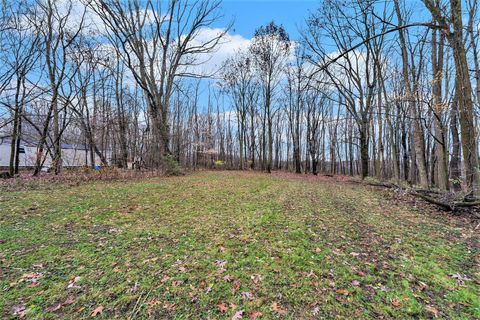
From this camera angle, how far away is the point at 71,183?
8.12 meters

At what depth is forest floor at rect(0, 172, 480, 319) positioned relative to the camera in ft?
6.74

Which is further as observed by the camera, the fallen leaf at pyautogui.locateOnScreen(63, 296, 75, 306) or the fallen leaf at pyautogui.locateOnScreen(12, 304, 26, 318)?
the fallen leaf at pyautogui.locateOnScreen(63, 296, 75, 306)

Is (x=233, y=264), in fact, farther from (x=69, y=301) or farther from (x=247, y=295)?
(x=69, y=301)

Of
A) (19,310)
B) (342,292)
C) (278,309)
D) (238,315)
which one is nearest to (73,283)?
(19,310)

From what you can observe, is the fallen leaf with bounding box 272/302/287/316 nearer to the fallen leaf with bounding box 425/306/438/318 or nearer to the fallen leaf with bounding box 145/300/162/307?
the fallen leaf with bounding box 145/300/162/307

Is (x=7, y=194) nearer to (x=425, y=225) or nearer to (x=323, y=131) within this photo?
(x=425, y=225)

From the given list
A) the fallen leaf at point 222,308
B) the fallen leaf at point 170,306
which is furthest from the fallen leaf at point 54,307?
the fallen leaf at point 222,308

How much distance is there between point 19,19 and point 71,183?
8.32m

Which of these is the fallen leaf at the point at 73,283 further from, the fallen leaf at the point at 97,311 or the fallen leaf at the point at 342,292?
the fallen leaf at the point at 342,292

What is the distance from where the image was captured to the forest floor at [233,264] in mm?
2055

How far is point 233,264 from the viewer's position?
9.05ft

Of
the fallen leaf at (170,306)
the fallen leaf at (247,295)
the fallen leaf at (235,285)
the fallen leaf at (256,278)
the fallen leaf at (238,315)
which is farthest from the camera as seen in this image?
the fallen leaf at (256,278)

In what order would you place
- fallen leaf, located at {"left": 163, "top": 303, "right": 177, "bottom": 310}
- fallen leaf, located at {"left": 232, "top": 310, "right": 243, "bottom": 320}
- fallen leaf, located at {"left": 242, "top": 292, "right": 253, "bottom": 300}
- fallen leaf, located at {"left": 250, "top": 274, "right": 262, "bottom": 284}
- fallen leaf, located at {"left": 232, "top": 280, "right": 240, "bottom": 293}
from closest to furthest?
fallen leaf, located at {"left": 232, "top": 310, "right": 243, "bottom": 320} → fallen leaf, located at {"left": 163, "top": 303, "right": 177, "bottom": 310} → fallen leaf, located at {"left": 242, "top": 292, "right": 253, "bottom": 300} → fallen leaf, located at {"left": 232, "top": 280, "right": 240, "bottom": 293} → fallen leaf, located at {"left": 250, "top": 274, "right": 262, "bottom": 284}

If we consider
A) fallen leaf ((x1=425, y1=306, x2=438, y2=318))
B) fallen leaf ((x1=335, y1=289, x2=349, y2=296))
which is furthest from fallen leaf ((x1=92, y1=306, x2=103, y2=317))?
fallen leaf ((x1=425, y1=306, x2=438, y2=318))
